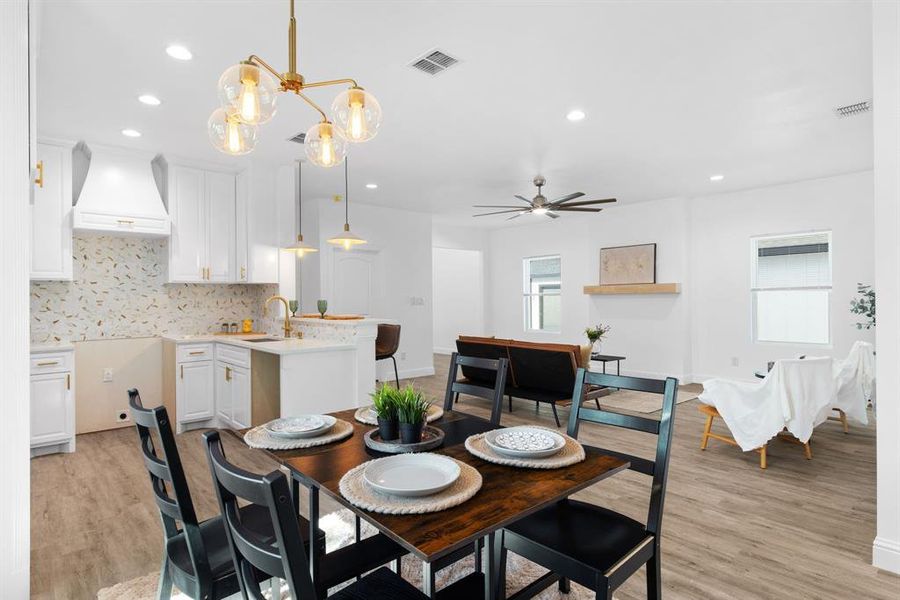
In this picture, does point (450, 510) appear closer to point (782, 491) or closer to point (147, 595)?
point (147, 595)

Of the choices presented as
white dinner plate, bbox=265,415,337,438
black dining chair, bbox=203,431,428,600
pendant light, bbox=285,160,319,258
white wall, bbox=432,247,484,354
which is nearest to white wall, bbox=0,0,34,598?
white dinner plate, bbox=265,415,337,438

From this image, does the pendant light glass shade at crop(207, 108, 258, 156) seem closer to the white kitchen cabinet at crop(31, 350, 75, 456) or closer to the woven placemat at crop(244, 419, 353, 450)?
the woven placemat at crop(244, 419, 353, 450)

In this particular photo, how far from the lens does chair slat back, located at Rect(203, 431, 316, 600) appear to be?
94 cm

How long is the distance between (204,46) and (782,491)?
4.59 meters

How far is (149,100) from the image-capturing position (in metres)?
3.60

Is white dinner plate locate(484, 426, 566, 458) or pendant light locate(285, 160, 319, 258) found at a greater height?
pendant light locate(285, 160, 319, 258)

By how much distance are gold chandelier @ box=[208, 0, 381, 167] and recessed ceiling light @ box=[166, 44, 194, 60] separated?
1180 millimetres

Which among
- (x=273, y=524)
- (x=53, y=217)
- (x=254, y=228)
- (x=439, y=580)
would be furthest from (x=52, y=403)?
(x=273, y=524)

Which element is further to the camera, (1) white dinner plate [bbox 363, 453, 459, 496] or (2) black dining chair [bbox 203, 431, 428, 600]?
(1) white dinner plate [bbox 363, 453, 459, 496]

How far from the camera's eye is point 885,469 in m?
2.34

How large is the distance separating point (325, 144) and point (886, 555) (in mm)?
3289

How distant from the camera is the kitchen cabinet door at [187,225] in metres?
4.93

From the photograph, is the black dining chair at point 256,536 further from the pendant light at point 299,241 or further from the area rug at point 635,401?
the area rug at point 635,401

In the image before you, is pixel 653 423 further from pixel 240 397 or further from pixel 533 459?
pixel 240 397
